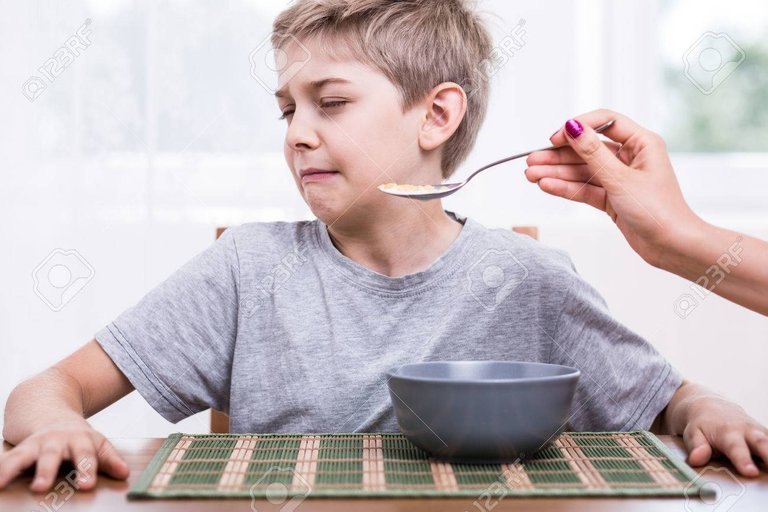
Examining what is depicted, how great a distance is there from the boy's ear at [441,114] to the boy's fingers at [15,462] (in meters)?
0.72

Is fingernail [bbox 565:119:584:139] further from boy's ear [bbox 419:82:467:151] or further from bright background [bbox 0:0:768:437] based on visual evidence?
bright background [bbox 0:0:768:437]

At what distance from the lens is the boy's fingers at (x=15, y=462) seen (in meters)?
0.73

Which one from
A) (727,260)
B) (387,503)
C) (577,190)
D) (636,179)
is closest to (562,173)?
(577,190)

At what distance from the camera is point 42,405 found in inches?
36.1

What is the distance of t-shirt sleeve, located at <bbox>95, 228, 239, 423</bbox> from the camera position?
112cm

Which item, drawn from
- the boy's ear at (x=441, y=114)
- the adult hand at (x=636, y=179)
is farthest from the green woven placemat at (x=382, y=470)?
the boy's ear at (x=441, y=114)

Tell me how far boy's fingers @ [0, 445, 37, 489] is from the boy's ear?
0.72 metres

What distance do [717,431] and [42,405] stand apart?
2.35 ft

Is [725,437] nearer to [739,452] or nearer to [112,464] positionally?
[739,452]

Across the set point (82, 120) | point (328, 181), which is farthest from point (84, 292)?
point (328, 181)

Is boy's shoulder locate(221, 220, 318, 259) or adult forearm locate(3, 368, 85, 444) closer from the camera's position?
adult forearm locate(3, 368, 85, 444)

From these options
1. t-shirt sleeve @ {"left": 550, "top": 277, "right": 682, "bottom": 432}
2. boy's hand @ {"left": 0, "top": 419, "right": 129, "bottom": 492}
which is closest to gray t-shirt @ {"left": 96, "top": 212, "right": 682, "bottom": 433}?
t-shirt sleeve @ {"left": 550, "top": 277, "right": 682, "bottom": 432}

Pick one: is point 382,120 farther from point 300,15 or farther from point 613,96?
point 613,96

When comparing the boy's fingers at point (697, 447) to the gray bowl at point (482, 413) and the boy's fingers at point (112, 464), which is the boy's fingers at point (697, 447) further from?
the boy's fingers at point (112, 464)
